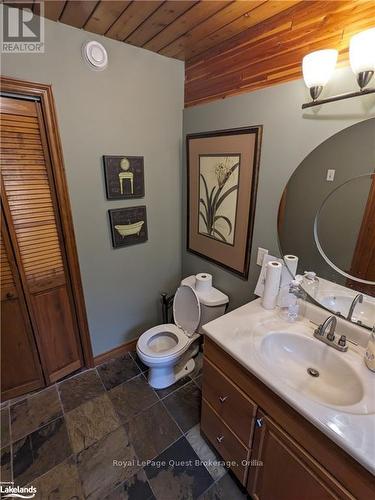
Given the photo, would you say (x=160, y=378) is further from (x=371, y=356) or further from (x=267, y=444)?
(x=371, y=356)

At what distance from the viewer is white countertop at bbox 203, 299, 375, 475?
738mm

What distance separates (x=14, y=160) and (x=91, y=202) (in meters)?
0.48

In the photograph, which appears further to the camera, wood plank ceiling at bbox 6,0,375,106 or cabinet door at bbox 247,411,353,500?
wood plank ceiling at bbox 6,0,375,106

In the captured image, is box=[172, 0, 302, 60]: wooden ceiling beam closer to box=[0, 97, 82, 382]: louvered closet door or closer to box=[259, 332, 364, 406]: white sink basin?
box=[0, 97, 82, 382]: louvered closet door

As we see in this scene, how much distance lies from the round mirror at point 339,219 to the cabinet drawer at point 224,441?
84 centimetres

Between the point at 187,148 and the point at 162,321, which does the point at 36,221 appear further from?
the point at 162,321

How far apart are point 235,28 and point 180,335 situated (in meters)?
2.04

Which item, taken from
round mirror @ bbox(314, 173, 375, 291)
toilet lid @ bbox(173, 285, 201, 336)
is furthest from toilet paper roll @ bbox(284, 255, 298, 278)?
toilet lid @ bbox(173, 285, 201, 336)

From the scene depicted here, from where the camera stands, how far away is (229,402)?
1.20m

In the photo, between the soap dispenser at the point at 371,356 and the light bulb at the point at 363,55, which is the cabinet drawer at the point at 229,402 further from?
the light bulb at the point at 363,55

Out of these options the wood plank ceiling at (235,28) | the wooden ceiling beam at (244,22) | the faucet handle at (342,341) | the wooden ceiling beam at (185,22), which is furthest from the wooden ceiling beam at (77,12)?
the faucet handle at (342,341)

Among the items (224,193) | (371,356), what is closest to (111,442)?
(371,356)

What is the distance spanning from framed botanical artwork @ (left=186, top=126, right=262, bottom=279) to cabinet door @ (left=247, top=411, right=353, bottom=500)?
92cm

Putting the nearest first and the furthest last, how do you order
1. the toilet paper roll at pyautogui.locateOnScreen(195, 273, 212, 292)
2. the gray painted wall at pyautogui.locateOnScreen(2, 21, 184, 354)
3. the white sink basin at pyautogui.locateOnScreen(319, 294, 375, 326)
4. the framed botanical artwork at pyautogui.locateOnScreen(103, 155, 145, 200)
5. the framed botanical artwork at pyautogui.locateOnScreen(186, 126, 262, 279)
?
the white sink basin at pyautogui.locateOnScreen(319, 294, 375, 326) → the gray painted wall at pyautogui.locateOnScreen(2, 21, 184, 354) → the framed botanical artwork at pyautogui.locateOnScreen(186, 126, 262, 279) → the framed botanical artwork at pyautogui.locateOnScreen(103, 155, 145, 200) → the toilet paper roll at pyautogui.locateOnScreen(195, 273, 212, 292)
